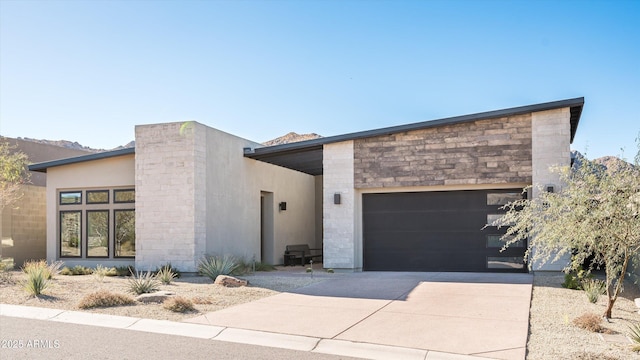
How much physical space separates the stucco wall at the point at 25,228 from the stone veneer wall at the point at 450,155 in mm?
13127

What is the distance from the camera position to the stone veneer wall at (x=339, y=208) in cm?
1609

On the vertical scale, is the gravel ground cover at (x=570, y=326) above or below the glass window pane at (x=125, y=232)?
below

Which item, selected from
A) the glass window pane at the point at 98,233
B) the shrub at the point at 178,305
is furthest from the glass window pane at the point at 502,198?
the glass window pane at the point at 98,233

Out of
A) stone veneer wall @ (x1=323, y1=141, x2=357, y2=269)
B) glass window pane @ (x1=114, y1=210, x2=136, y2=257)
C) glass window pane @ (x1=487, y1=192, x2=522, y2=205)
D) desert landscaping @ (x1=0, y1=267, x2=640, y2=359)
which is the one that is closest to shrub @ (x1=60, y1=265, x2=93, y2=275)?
desert landscaping @ (x1=0, y1=267, x2=640, y2=359)

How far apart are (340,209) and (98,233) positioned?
791 centimetres

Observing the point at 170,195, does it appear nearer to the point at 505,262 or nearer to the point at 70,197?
the point at 70,197

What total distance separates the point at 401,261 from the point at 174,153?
24.2ft

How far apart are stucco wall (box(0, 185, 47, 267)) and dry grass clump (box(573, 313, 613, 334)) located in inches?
738

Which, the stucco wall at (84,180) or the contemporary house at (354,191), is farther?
the stucco wall at (84,180)

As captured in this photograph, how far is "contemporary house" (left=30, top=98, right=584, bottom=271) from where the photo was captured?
14930 millimetres

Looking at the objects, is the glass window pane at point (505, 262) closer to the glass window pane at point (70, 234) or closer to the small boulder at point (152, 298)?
the small boulder at point (152, 298)

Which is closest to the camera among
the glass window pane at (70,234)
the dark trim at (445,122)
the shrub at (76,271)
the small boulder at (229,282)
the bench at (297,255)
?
the small boulder at (229,282)

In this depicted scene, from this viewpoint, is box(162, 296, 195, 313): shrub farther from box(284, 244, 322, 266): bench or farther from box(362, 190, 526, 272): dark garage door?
box(284, 244, 322, 266): bench

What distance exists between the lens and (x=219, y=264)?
47.7ft
